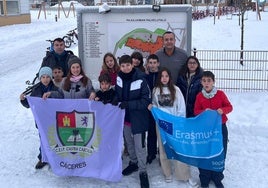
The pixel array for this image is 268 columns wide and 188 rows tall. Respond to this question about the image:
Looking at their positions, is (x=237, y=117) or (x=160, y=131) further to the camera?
(x=237, y=117)

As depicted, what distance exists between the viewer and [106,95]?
5.29 metres

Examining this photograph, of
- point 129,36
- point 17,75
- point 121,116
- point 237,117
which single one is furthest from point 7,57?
point 121,116

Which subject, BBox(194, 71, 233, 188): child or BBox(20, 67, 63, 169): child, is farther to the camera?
BBox(20, 67, 63, 169): child

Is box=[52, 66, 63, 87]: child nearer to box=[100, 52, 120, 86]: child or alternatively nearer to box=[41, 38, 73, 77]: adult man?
box=[41, 38, 73, 77]: adult man

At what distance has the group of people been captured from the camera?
→ 16.8 ft

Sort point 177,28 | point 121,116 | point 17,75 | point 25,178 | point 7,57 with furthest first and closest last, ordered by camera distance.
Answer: point 7,57 → point 17,75 → point 177,28 → point 25,178 → point 121,116

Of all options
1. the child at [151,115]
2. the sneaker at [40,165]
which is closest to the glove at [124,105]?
the child at [151,115]

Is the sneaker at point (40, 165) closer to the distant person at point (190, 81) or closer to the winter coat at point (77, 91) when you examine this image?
the winter coat at point (77, 91)

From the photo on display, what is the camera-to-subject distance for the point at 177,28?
24.6 ft

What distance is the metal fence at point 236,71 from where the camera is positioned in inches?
373

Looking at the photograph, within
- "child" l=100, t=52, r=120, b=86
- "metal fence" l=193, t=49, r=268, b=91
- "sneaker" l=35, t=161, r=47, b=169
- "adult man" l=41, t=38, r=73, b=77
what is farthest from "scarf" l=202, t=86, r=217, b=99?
"metal fence" l=193, t=49, r=268, b=91

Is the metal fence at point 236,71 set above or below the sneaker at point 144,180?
above

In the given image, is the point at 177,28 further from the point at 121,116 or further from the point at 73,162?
the point at 73,162

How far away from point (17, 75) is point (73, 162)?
356 inches
